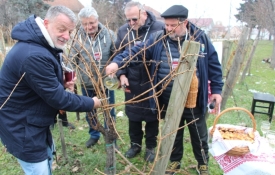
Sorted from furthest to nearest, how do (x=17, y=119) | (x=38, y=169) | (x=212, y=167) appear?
(x=212, y=167), (x=38, y=169), (x=17, y=119)

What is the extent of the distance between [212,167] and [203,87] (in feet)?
4.46

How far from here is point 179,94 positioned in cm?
159

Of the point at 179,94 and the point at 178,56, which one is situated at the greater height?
the point at 178,56

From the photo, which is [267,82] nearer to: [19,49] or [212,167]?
[212,167]

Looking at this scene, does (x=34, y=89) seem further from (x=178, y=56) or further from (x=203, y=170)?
(x=203, y=170)

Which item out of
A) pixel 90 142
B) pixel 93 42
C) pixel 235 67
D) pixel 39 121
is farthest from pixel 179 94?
pixel 235 67

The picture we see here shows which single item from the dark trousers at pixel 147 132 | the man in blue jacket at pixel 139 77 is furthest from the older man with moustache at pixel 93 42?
the dark trousers at pixel 147 132

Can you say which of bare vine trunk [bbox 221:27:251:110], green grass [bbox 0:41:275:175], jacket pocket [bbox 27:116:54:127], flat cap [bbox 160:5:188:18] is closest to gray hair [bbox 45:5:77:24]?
jacket pocket [bbox 27:116:54:127]

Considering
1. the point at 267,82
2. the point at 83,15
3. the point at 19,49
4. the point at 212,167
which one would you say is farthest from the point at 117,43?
the point at 267,82

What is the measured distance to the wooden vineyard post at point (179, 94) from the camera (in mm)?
1514

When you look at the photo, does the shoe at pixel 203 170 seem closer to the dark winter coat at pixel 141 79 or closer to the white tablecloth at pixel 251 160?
the white tablecloth at pixel 251 160

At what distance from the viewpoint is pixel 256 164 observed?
2254mm

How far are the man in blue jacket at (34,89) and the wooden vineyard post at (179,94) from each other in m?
0.55

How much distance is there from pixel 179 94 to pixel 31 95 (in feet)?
3.49
